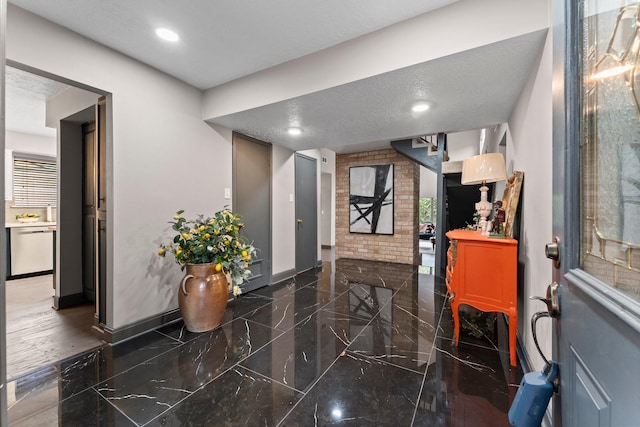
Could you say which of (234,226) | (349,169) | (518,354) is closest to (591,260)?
(518,354)

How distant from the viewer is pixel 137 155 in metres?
2.23

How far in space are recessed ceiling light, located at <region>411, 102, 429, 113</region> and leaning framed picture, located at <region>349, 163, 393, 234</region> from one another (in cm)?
280

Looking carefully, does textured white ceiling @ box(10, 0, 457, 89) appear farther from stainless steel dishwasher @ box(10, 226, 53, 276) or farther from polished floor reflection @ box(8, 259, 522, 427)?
stainless steel dishwasher @ box(10, 226, 53, 276)

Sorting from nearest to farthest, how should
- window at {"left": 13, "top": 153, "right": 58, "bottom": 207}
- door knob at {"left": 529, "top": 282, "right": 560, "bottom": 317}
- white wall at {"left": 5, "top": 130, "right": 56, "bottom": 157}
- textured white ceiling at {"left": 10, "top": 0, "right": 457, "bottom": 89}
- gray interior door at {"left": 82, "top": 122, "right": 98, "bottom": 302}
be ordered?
door knob at {"left": 529, "top": 282, "right": 560, "bottom": 317}, textured white ceiling at {"left": 10, "top": 0, "right": 457, "bottom": 89}, gray interior door at {"left": 82, "top": 122, "right": 98, "bottom": 302}, white wall at {"left": 5, "top": 130, "right": 56, "bottom": 157}, window at {"left": 13, "top": 153, "right": 58, "bottom": 207}

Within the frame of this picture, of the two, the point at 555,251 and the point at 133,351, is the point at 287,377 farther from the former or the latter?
the point at 555,251

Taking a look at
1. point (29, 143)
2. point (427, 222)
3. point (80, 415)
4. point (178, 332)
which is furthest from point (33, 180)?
point (427, 222)

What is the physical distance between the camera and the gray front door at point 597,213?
476mm

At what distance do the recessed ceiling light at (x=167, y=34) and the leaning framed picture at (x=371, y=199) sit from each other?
13.6 ft

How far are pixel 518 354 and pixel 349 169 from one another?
4.36m

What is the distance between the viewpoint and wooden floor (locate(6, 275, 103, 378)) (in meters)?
1.88

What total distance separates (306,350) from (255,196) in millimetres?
2182

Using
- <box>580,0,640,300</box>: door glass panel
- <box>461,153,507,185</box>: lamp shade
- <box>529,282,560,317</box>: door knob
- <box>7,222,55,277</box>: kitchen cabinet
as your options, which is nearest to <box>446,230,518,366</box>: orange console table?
<box>461,153,507,185</box>: lamp shade

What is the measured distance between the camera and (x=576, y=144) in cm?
65

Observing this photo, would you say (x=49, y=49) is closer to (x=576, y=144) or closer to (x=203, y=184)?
(x=203, y=184)
